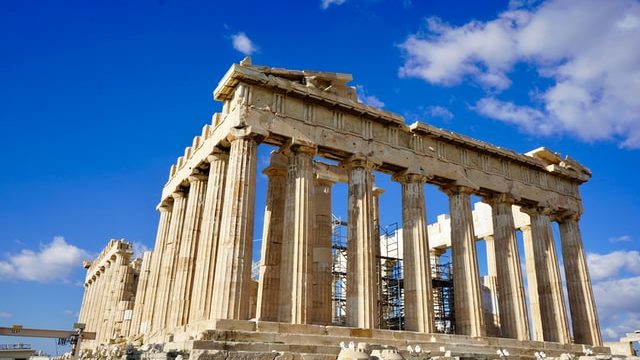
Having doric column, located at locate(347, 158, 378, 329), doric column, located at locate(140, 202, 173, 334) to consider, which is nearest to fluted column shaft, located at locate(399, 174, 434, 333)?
doric column, located at locate(347, 158, 378, 329)

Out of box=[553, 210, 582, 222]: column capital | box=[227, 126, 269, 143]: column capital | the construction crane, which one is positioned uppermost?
box=[553, 210, 582, 222]: column capital

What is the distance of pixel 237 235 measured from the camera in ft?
60.9

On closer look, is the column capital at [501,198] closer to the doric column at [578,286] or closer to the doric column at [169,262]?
the doric column at [578,286]

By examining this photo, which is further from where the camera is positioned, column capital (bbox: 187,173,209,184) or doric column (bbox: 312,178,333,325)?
column capital (bbox: 187,173,209,184)

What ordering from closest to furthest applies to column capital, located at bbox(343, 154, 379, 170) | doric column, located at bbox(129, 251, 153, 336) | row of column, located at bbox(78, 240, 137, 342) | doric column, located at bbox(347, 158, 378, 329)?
doric column, located at bbox(347, 158, 378, 329) < column capital, located at bbox(343, 154, 379, 170) < doric column, located at bbox(129, 251, 153, 336) < row of column, located at bbox(78, 240, 137, 342)

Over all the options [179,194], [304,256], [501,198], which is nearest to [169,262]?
[179,194]

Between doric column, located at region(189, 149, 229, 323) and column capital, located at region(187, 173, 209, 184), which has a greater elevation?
column capital, located at region(187, 173, 209, 184)

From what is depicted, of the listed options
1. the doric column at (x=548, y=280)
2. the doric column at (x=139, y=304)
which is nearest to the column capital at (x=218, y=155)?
the doric column at (x=139, y=304)

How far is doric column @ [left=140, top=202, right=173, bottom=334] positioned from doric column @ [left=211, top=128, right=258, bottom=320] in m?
8.65

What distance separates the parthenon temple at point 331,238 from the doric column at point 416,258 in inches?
2.3

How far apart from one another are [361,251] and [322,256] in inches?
135

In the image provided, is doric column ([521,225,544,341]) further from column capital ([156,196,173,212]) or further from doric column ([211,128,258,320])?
column capital ([156,196,173,212])

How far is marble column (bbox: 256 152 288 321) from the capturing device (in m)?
22.0

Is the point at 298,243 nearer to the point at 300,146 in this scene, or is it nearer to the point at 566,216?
the point at 300,146
